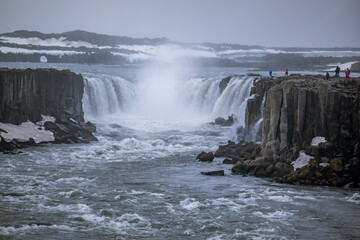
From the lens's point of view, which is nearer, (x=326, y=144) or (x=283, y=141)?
(x=326, y=144)

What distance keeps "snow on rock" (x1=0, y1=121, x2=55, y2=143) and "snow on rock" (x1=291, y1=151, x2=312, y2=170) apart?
21.4 m

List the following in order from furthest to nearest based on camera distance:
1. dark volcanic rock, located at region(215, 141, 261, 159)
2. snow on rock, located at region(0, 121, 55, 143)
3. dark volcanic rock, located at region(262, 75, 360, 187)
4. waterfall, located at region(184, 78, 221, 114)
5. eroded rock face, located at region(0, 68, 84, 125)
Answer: waterfall, located at region(184, 78, 221, 114)
eroded rock face, located at region(0, 68, 84, 125)
snow on rock, located at region(0, 121, 55, 143)
dark volcanic rock, located at region(215, 141, 261, 159)
dark volcanic rock, located at region(262, 75, 360, 187)

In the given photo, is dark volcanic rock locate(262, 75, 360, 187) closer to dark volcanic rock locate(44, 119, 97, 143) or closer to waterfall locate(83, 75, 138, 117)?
dark volcanic rock locate(44, 119, 97, 143)

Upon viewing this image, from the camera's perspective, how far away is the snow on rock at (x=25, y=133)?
141ft

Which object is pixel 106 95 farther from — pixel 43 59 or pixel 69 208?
pixel 43 59

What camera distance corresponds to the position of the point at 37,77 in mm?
51750

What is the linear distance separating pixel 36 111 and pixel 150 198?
24224mm

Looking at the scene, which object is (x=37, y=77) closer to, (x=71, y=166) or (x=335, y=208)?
(x=71, y=166)

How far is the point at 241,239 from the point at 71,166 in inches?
680

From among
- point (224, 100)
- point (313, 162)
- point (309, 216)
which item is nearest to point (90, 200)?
point (309, 216)

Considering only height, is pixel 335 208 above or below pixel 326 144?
below

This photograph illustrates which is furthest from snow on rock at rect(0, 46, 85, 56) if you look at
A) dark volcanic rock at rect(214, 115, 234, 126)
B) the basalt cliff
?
dark volcanic rock at rect(214, 115, 234, 126)

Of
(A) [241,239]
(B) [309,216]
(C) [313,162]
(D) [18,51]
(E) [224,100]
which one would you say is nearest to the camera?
(A) [241,239]

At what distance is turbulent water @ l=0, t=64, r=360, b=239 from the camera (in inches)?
917
